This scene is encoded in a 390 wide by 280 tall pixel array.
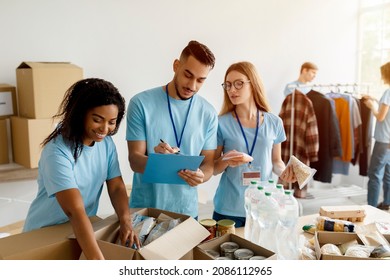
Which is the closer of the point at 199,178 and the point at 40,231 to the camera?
the point at 40,231

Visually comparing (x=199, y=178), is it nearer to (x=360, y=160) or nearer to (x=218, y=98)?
(x=218, y=98)

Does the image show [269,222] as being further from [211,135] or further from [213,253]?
[211,135]

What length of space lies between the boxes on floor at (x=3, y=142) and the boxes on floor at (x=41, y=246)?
1.65 meters

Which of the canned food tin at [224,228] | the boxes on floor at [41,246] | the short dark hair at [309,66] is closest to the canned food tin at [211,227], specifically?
the canned food tin at [224,228]

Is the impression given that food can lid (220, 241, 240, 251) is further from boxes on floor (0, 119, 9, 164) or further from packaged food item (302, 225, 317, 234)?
boxes on floor (0, 119, 9, 164)

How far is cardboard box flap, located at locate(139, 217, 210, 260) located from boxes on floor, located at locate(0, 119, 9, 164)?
196cm

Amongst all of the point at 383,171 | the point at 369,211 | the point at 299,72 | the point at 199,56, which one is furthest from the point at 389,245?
the point at 299,72

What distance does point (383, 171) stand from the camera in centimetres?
413

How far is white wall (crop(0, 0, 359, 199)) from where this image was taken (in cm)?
297

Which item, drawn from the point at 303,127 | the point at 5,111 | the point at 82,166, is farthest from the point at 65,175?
the point at 303,127

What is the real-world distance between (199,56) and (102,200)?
2068 millimetres

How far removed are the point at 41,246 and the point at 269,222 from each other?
810 mm

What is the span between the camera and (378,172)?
4.08 meters

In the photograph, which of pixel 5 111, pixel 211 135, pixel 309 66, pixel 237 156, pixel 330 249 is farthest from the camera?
pixel 309 66
